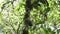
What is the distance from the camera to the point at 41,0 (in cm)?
179

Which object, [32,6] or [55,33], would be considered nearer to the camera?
[32,6]

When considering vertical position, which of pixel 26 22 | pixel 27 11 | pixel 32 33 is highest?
pixel 27 11

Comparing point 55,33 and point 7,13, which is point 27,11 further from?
point 7,13

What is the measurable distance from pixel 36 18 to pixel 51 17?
93 centimetres

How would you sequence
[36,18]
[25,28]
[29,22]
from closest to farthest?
[29,22] < [25,28] < [36,18]

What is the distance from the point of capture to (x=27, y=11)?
6.70ft

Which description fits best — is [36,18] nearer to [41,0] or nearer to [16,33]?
[16,33]

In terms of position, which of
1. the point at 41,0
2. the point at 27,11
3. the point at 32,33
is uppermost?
the point at 41,0

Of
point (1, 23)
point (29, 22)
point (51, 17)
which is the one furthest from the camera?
point (51, 17)

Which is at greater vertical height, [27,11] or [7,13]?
[27,11]

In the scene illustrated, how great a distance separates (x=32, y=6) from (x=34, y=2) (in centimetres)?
11

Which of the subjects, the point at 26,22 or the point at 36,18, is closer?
the point at 26,22

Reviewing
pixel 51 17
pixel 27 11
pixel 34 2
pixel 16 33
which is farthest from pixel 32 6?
pixel 51 17

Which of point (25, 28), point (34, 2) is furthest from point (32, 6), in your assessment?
point (25, 28)
